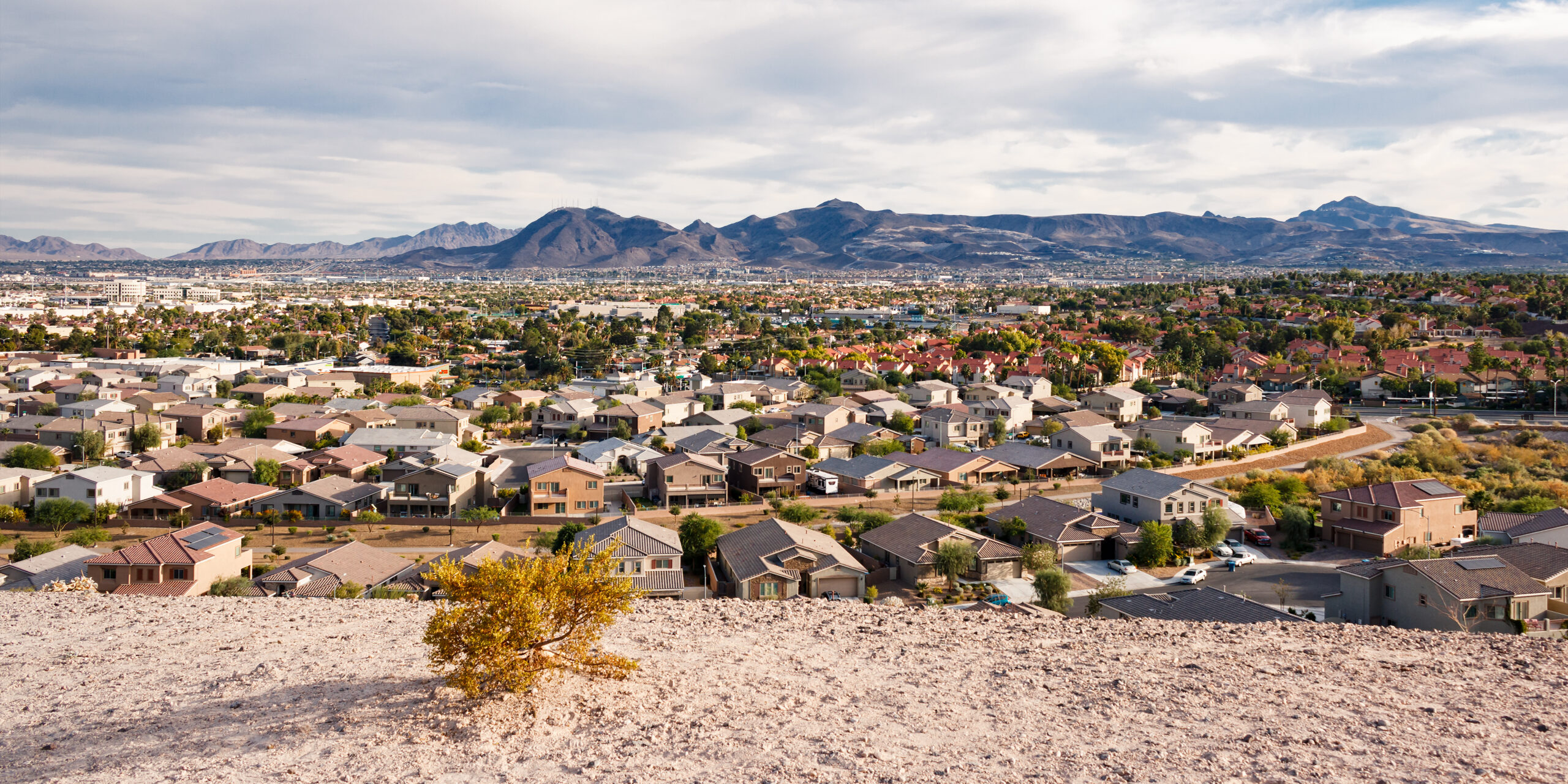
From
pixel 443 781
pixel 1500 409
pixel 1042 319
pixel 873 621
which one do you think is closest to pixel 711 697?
pixel 443 781

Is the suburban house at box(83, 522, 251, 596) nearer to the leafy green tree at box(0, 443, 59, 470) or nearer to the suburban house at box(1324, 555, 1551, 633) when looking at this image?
the leafy green tree at box(0, 443, 59, 470)

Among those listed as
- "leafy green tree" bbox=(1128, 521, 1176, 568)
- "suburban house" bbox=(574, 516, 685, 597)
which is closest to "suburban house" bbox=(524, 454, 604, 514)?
"suburban house" bbox=(574, 516, 685, 597)

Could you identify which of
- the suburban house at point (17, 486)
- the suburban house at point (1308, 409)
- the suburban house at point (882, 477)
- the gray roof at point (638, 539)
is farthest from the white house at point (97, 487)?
the suburban house at point (1308, 409)

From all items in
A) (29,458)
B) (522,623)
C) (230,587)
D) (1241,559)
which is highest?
(522,623)

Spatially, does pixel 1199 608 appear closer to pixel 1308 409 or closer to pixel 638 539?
pixel 638 539

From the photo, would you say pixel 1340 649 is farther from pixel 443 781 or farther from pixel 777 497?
pixel 777 497

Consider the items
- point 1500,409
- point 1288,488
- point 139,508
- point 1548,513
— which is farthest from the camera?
point 1500,409

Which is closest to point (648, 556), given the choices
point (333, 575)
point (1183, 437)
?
point (333, 575)
